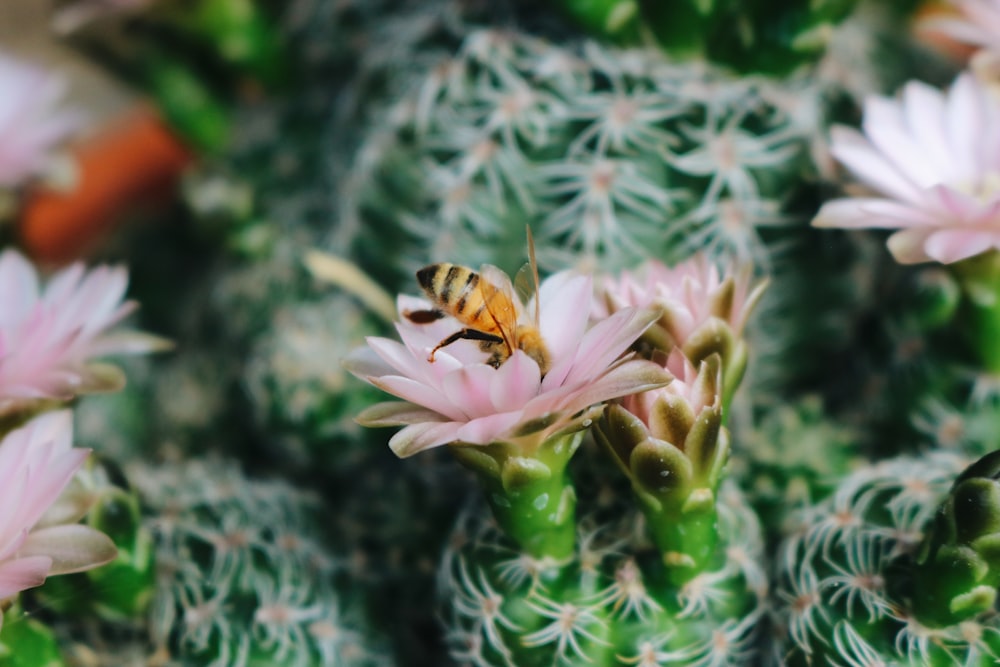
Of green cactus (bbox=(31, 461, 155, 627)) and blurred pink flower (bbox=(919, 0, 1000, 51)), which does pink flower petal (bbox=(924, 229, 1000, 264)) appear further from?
green cactus (bbox=(31, 461, 155, 627))

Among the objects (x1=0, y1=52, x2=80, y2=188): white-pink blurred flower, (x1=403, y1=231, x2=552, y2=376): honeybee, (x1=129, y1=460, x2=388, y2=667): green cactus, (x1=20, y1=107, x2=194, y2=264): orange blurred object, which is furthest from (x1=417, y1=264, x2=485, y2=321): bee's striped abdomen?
(x1=20, y1=107, x2=194, y2=264): orange blurred object

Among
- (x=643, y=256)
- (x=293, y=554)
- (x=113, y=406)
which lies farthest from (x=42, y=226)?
(x=643, y=256)

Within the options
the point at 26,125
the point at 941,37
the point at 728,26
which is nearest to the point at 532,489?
the point at 728,26

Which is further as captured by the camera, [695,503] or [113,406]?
[113,406]

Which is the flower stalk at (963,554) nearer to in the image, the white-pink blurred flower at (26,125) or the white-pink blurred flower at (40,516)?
the white-pink blurred flower at (40,516)

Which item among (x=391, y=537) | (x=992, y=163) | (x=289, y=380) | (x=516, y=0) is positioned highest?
(x=516, y=0)

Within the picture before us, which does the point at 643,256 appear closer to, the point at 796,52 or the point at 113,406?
the point at 796,52
